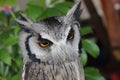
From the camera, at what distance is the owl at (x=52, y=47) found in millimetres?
798

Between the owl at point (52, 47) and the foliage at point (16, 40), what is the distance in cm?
23

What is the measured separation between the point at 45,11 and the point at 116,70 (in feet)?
5.12

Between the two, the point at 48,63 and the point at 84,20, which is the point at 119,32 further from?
the point at 48,63

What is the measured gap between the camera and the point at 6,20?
1.19 meters

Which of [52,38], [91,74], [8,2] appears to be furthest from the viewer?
[91,74]

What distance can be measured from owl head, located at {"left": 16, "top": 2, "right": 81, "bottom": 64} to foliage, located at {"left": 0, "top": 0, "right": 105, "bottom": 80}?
23cm

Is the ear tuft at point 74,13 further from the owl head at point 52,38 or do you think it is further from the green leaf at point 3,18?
the green leaf at point 3,18

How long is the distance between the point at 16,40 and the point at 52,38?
328 millimetres

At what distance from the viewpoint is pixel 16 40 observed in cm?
110

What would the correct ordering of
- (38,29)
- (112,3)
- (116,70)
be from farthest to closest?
(116,70) → (112,3) → (38,29)

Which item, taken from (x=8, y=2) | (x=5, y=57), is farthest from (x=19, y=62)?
(x=8, y=2)

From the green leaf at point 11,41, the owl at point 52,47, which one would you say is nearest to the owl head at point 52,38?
the owl at point 52,47

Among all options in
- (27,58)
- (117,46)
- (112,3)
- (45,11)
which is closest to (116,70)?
(117,46)

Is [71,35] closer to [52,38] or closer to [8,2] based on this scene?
Answer: [52,38]
